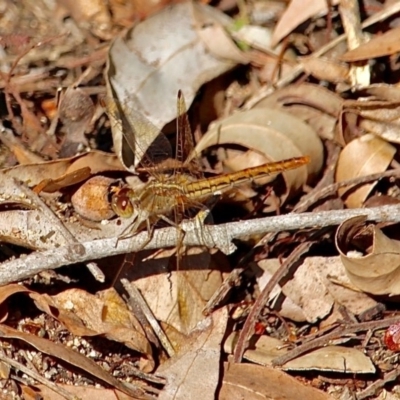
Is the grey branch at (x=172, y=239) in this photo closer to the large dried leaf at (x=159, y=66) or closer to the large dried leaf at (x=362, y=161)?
the large dried leaf at (x=362, y=161)

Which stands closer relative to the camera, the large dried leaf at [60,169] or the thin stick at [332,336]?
the thin stick at [332,336]

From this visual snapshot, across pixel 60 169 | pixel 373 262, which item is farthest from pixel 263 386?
pixel 60 169

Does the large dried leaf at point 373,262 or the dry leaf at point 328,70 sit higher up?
the dry leaf at point 328,70

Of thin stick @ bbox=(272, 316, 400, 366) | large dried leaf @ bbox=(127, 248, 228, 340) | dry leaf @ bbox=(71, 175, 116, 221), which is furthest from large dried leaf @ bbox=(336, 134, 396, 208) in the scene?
dry leaf @ bbox=(71, 175, 116, 221)

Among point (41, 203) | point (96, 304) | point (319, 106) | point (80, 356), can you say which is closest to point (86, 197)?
point (41, 203)

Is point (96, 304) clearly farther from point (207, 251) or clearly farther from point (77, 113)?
point (77, 113)

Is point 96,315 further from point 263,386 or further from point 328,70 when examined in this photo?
point 328,70

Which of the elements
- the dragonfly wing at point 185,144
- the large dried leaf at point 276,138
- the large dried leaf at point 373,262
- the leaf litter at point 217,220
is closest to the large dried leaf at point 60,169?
the leaf litter at point 217,220
